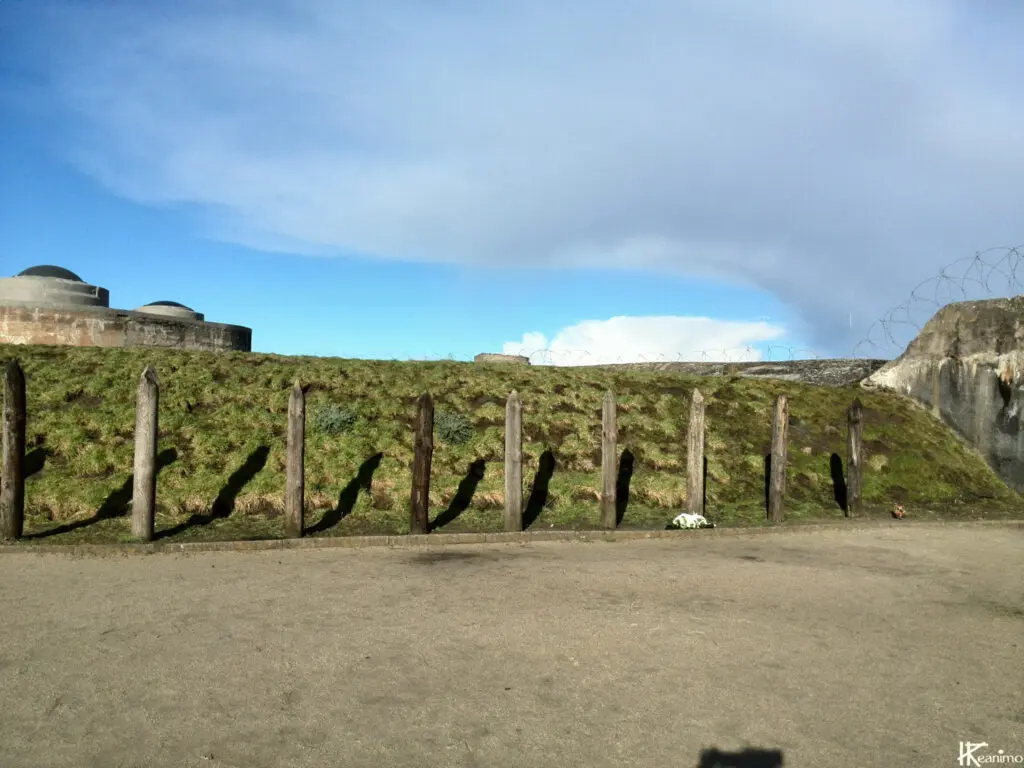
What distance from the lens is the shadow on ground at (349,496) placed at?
12.6 m

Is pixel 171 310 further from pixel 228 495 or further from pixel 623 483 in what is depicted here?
pixel 623 483

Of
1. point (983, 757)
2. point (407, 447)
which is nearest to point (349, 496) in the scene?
point (407, 447)

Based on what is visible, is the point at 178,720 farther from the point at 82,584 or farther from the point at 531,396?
the point at 531,396

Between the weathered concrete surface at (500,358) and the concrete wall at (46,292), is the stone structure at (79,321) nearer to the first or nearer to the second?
the concrete wall at (46,292)

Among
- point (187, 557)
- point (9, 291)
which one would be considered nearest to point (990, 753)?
point (187, 557)

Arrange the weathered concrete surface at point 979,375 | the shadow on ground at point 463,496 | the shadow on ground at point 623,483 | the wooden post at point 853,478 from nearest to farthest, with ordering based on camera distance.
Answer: the shadow on ground at point 463,496
the shadow on ground at point 623,483
the wooden post at point 853,478
the weathered concrete surface at point 979,375

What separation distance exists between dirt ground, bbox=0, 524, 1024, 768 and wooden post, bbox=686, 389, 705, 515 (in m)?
3.43

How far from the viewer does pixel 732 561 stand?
1049 centimetres

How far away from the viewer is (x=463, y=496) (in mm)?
14250

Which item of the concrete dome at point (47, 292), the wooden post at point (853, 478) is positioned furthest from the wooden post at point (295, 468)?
Result: the concrete dome at point (47, 292)

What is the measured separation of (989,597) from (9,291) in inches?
1040

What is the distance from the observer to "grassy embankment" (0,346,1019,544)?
1307cm

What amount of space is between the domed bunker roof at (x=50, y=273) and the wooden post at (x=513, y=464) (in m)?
19.6

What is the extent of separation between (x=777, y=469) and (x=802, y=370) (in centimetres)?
959
